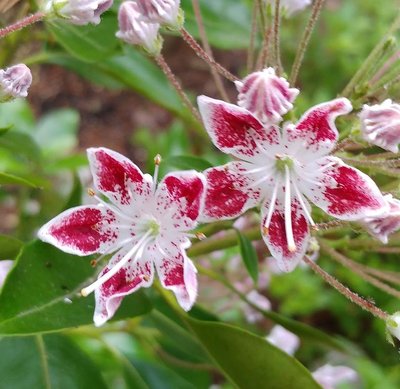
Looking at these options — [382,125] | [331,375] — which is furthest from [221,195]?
[331,375]

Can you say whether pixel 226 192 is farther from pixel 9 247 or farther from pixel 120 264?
pixel 9 247

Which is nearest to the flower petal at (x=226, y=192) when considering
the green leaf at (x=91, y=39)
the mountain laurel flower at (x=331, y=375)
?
the green leaf at (x=91, y=39)

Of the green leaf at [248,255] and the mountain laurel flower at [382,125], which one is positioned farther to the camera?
the green leaf at [248,255]

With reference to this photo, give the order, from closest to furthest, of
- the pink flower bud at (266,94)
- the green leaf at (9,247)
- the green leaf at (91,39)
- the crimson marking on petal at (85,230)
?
1. the pink flower bud at (266,94)
2. the crimson marking on petal at (85,230)
3. the green leaf at (9,247)
4. the green leaf at (91,39)

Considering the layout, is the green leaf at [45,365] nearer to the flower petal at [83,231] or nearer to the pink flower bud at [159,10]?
the flower petal at [83,231]

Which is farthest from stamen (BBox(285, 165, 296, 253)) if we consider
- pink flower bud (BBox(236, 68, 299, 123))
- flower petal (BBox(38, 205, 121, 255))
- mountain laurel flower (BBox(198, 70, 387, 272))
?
flower petal (BBox(38, 205, 121, 255))

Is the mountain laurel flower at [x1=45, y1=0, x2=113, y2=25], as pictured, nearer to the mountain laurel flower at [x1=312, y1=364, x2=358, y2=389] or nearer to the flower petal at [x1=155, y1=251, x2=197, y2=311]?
the flower petal at [x1=155, y1=251, x2=197, y2=311]

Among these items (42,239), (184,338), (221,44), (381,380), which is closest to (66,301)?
(42,239)

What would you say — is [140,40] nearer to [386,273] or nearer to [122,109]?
[386,273]
